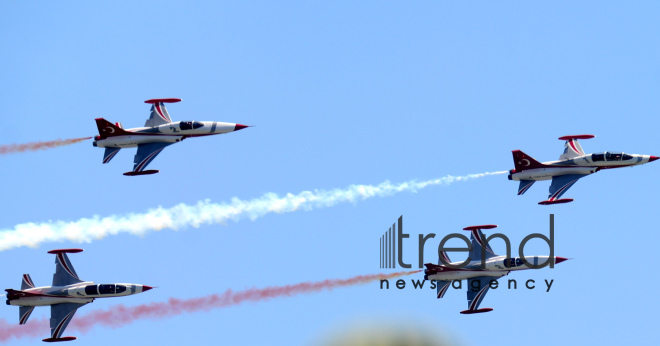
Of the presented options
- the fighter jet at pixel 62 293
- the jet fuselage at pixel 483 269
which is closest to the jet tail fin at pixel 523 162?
the jet fuselage at pixel 483 269

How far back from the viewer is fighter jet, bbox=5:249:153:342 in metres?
97.5

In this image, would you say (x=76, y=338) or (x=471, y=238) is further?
(x=471, y=238)

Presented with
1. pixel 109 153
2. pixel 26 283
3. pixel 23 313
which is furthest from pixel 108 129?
pixel 23 313

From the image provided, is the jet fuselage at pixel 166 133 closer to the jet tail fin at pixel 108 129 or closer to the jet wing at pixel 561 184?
the jet tail fin at pixel 108 129

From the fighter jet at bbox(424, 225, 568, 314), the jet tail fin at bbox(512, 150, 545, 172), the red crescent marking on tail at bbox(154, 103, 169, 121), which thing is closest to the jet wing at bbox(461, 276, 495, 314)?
the fighter jet at bbox(424, 225, 568, 314)

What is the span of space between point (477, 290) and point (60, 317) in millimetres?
→ 30875

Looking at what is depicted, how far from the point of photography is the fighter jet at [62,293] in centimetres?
9750

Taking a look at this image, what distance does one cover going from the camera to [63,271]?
99.1 m

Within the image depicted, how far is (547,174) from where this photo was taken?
108875 mm

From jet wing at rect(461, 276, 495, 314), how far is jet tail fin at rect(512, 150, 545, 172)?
35.8 ft

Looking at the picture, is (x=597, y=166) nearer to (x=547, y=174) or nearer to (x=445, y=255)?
(x=547, y=174)

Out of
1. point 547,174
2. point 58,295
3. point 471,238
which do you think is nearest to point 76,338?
point 58,295

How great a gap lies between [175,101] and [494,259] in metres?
27.4

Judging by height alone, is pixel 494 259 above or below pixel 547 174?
below
